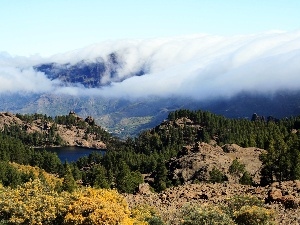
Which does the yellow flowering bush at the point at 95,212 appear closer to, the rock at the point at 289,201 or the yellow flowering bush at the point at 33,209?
the yellow flowering bush at the point at 33,209

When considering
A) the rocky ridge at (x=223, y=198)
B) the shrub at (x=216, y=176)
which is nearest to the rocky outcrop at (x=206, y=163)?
the shrub at (x=216, y=176)

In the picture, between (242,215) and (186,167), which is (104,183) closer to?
(186,167)

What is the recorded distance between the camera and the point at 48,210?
5897 cm

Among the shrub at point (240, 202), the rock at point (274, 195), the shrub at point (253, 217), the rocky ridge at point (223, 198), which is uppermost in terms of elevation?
the shrub at point (253, 217)

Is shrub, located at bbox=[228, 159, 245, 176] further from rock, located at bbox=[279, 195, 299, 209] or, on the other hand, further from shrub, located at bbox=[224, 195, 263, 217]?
shrub, located at bbox=[224, 195, 263, 217]

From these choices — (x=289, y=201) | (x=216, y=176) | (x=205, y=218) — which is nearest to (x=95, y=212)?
→ (x=205, y=218)

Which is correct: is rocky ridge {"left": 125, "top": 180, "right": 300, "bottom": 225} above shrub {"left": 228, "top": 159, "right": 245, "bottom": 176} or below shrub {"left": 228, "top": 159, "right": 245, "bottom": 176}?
above

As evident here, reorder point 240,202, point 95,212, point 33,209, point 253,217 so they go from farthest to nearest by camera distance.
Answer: point 240,202, point 33,209, point 253,217, point 95,212

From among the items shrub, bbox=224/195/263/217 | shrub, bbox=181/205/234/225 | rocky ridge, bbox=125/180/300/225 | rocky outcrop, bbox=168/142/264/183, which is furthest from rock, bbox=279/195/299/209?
rocky outcrop, bbox=168/142/264/183

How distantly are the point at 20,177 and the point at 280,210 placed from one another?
326ft

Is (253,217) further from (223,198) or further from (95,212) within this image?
(223,198)

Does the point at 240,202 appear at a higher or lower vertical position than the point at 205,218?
lower

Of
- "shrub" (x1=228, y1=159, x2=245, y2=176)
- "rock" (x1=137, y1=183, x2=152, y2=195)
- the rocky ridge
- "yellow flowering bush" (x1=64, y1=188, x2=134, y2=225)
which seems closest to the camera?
"yellow flowering bush" (x1=64, y1=188, x2=134, y2=225)

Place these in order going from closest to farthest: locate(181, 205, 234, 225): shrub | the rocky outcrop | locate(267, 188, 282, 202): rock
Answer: locate(181, 205, 234, 225): shrub → locate(267, 188, 282, 202): rock → the rocky outcrop
